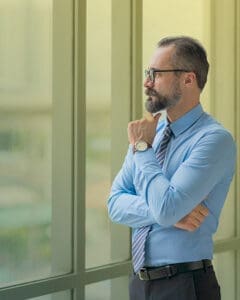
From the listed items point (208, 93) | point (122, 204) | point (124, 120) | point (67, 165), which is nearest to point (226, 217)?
point (208, 93)

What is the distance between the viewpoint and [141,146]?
1974 millimetres

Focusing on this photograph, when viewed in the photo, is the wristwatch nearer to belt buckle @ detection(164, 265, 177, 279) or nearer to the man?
the man

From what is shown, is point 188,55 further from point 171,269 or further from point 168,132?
point 171,269

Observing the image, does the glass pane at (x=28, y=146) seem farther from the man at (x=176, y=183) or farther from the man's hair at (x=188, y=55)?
the man's hair at (x=188, y=55)

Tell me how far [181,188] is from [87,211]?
Result: 1289mm

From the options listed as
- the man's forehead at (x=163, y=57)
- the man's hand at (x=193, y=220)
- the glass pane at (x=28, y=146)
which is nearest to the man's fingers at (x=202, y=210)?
the man's hand at (x=193, y=220)

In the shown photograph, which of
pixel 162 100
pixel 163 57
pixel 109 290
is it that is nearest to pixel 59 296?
pixel 109 290

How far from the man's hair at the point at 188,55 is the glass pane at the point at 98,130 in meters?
1.03

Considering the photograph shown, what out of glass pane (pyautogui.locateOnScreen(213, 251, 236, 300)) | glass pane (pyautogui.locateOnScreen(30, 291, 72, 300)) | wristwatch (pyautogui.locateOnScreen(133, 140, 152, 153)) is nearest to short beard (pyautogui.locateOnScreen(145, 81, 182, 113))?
wristwatch (pyautogui.locateOnScreen(133, 140, 152, 153))

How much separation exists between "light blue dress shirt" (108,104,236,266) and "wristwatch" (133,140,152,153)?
17 millimetres

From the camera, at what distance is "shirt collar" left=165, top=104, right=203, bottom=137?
2.08 m

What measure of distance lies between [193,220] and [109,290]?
4.61 ft

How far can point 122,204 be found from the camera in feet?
6.99

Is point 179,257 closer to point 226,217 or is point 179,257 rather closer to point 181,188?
point 181,188
